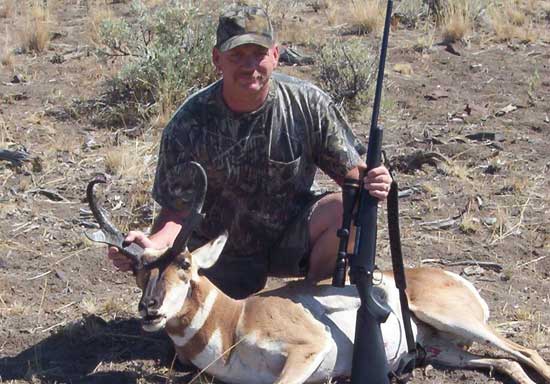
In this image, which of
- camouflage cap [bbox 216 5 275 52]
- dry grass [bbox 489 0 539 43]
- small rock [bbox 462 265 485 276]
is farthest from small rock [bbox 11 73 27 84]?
camouflage cap [bbox 216 5 275 52]

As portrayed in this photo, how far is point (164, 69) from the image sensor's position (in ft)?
36.4

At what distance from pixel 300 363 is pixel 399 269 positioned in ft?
2.50

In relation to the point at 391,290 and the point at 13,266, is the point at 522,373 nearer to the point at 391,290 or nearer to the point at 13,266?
the point at 391,290

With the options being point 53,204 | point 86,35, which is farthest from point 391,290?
point 86,35

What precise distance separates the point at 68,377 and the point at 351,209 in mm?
1784

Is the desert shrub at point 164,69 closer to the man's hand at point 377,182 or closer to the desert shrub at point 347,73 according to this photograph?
the desert shrub at point 347,73

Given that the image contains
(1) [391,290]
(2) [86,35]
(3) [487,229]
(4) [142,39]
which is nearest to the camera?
(1) [391,290]

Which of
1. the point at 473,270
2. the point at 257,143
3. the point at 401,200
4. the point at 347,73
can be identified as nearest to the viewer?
the point at 257,143

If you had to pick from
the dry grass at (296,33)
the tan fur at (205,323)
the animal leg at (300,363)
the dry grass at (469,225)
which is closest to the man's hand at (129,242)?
the tan fur at (205,323)

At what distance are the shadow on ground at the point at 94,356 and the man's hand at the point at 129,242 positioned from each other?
2.22ft

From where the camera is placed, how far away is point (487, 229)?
320 inches

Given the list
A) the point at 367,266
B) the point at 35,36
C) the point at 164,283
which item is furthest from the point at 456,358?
the point at 35,36

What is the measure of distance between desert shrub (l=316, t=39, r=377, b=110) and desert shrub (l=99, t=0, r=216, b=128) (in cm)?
120

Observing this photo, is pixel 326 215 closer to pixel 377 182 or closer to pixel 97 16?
pixel 377 182
